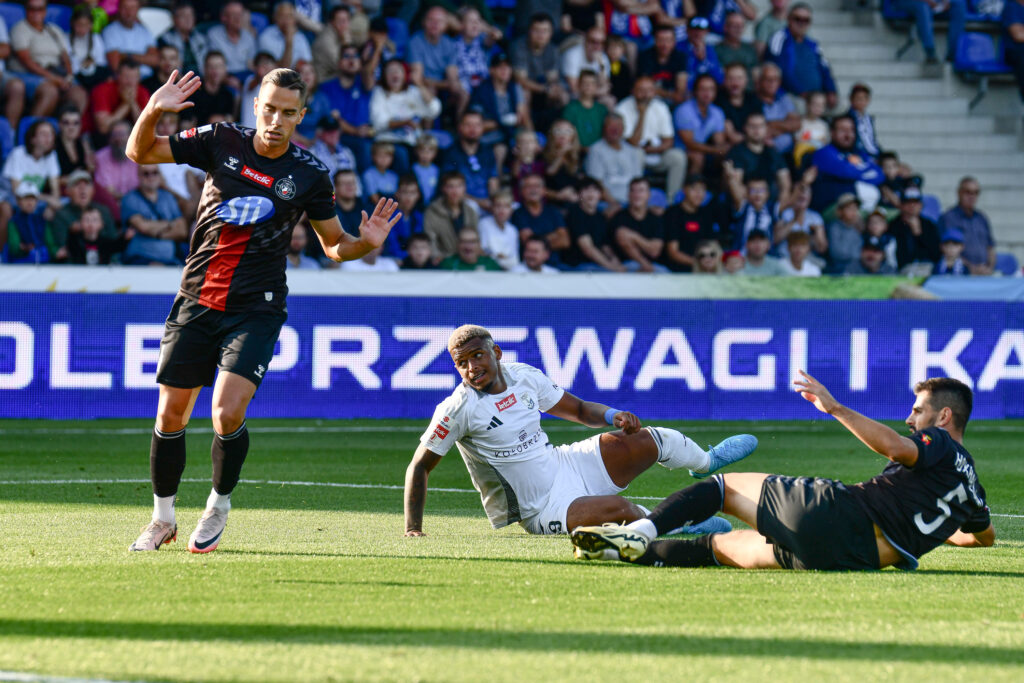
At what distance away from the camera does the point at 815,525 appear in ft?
20.3

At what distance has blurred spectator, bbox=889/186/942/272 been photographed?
18.4 m

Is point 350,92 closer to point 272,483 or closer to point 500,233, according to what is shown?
point 500,233

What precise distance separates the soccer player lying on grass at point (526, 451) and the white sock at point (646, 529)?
0.71 meters

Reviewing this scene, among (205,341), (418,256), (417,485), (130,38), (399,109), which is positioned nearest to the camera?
(205,341)

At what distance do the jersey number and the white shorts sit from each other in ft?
6.17

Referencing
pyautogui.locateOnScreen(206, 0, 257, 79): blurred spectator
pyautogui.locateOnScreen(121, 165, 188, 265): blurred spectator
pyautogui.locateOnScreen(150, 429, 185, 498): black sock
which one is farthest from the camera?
pyautogui.locateOnScreen(206, 0, 257, 79): blurred spectator

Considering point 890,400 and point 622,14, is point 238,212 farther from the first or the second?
point 622,14

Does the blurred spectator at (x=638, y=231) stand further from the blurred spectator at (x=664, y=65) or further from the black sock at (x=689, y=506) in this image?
the black sock at (x=689, y=506)

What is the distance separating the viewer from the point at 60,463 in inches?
437

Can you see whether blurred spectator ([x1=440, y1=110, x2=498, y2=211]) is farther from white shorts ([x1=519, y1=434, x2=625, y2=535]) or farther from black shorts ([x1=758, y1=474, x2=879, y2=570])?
black shorts ([x1=758, y1=474, x2=879, y2=570])

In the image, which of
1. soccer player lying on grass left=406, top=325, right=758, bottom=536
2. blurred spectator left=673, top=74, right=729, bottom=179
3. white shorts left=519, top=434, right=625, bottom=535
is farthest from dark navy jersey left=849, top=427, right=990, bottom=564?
blurred spectator left=673, top=74, right=729, bottom=179

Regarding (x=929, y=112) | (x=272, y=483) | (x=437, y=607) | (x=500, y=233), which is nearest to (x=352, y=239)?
(x=437, y=607)

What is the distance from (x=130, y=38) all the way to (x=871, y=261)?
31.9ft

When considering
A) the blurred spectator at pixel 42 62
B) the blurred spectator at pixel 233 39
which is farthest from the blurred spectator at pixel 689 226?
the blurred spectator at pixel 42 62
